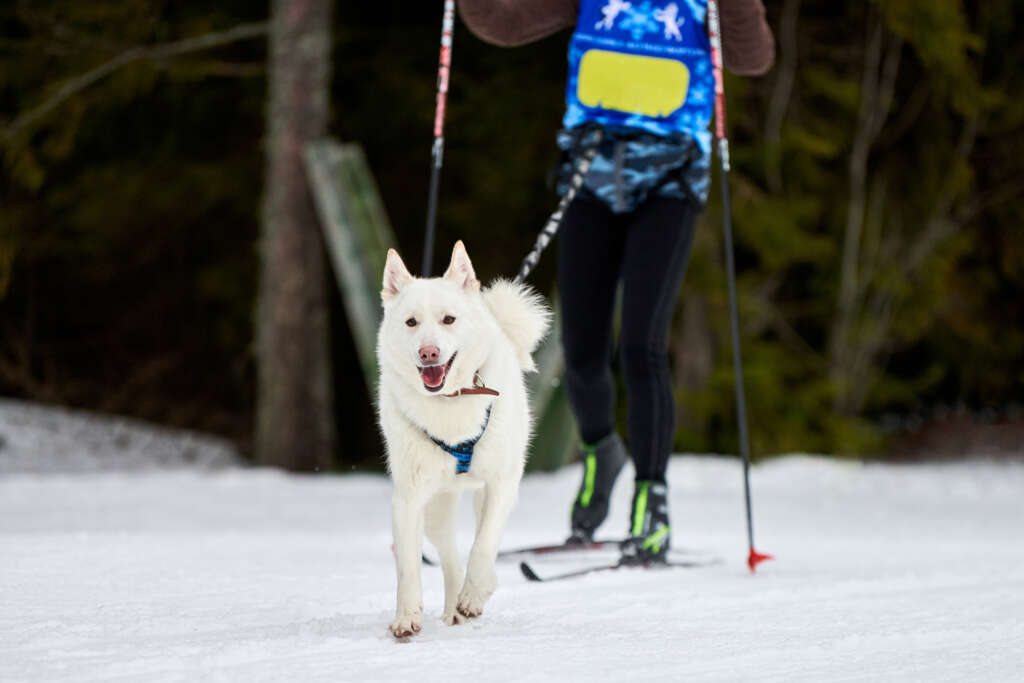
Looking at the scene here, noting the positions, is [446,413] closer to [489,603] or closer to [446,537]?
[446,537]

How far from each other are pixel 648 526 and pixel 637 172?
1.12m

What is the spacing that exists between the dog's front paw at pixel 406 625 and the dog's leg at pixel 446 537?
245mm

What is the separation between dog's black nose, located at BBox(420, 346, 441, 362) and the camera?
2.59 m

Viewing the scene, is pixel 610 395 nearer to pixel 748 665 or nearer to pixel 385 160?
pixel 748 665

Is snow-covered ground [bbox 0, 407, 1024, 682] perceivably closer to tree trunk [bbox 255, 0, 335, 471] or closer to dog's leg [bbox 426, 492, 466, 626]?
dog's leg [bbox 426, 492, 466, 626]

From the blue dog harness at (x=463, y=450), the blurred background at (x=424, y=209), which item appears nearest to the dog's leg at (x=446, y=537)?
the blue dog harness at (x=463, y=450)

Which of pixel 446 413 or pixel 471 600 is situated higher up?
pixel 446 413

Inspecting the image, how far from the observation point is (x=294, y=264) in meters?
8.97

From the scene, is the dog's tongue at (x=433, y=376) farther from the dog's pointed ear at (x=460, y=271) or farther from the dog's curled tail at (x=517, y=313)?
the dog's curled tail at (x=517, y=313)

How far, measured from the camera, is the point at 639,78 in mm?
3990

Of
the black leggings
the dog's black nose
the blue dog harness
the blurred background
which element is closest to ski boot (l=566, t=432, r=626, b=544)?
the black leggings

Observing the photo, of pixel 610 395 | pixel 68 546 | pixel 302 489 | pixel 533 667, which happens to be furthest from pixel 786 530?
pixel 533 667

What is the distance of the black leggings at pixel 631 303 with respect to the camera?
13.4 ft

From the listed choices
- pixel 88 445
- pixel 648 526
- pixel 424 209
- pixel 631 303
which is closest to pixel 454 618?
pixel 648 526
